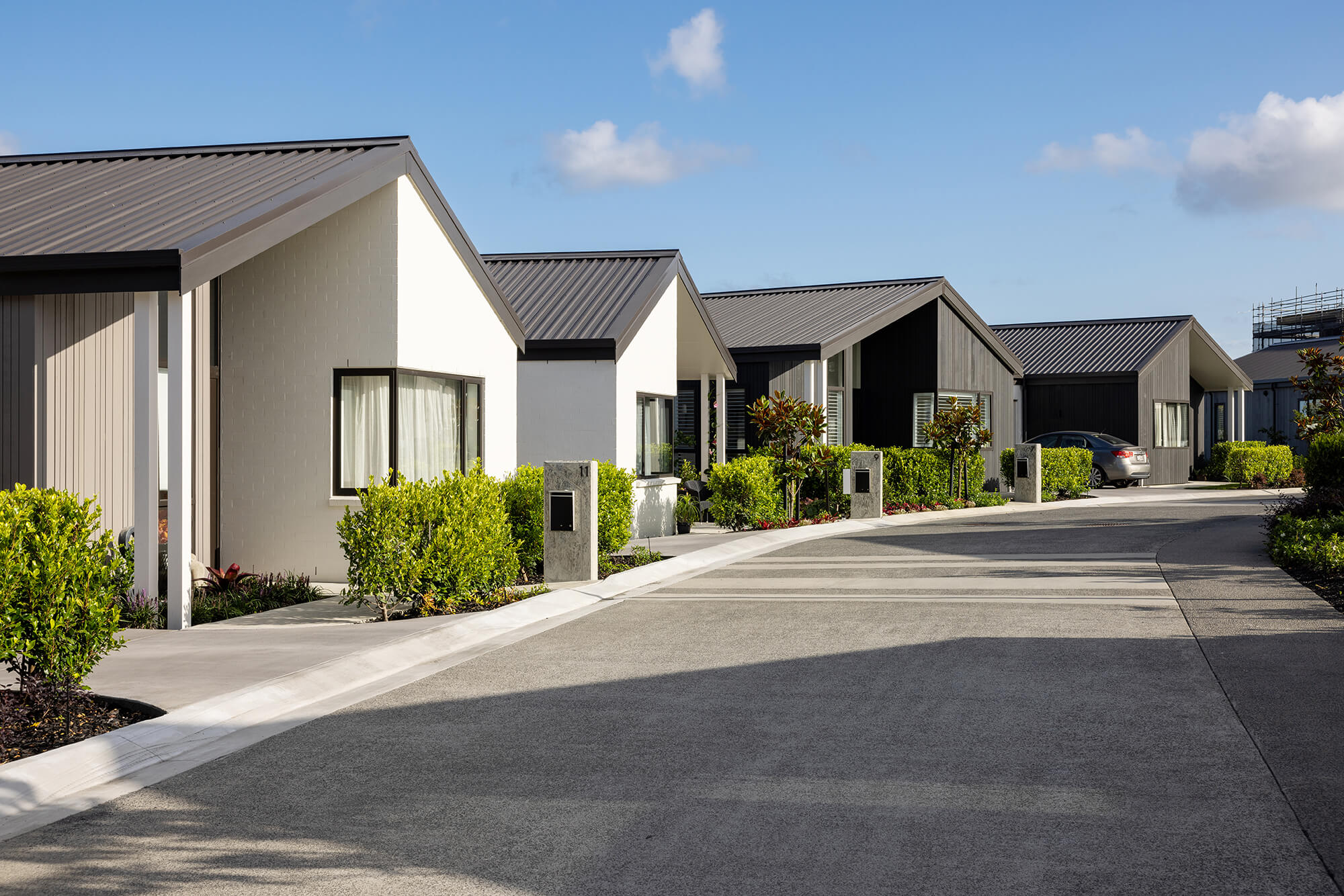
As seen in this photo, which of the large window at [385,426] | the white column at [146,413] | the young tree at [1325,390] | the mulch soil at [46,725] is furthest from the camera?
the young tree at [1325,390]

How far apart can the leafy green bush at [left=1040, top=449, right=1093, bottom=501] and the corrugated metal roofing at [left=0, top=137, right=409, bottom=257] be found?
67.8 feet

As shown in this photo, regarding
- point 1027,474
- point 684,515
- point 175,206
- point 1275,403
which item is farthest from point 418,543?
point 1275,403

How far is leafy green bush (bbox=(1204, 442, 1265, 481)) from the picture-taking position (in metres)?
38.2

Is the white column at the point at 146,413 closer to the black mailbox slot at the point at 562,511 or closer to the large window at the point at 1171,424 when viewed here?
the black mailbox slot at the point at 562,511

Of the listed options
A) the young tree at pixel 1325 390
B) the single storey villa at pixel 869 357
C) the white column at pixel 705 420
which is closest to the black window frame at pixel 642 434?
the white column at pixel 705 420

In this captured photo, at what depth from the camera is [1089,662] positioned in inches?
364

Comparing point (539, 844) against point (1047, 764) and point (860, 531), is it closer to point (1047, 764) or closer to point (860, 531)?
point (1047, 764)

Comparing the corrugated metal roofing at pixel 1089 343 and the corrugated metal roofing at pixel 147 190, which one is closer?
the corrugated metal roofing at pixel 147 190

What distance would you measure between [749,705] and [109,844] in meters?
3.90

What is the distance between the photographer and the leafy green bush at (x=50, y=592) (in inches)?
273

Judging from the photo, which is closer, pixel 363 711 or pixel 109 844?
pixel 109 844

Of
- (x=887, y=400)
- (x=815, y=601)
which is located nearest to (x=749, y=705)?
(x=815, y=601)

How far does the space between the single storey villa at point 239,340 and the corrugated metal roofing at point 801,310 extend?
12309 millimetres

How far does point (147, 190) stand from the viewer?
1314 cm
